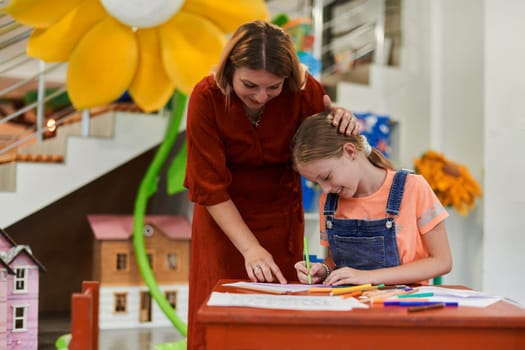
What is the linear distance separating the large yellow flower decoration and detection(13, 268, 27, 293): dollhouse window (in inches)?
36.2

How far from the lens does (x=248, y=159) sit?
1631 mm

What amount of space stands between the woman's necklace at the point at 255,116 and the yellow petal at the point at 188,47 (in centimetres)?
92

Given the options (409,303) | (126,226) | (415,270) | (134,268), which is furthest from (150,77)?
(409,303)

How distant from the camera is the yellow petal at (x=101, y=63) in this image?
2.45 m

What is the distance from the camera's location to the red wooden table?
955 millimetres

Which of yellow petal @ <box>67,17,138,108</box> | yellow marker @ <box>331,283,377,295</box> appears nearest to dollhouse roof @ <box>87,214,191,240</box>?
yellow petal @ <box>67,17,138,108</box>

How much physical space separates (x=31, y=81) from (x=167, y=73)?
64 cm

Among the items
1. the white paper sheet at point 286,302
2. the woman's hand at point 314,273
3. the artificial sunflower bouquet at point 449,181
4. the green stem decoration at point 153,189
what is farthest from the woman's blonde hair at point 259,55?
the artificial sunflower bouquet at point 449,181

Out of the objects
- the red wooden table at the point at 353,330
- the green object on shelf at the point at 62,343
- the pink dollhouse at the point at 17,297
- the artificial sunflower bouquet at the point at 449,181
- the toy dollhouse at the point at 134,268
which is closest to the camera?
the red wooden table at the point at 353,330

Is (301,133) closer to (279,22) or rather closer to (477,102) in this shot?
(279,22)

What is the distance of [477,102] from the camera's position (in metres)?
3.83

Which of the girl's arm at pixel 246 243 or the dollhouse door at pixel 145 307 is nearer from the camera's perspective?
the girl's arm at pixel 246 243

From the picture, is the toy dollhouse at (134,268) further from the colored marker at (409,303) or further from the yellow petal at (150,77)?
the colored marker at (409,303)

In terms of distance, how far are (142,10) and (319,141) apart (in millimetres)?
1121
